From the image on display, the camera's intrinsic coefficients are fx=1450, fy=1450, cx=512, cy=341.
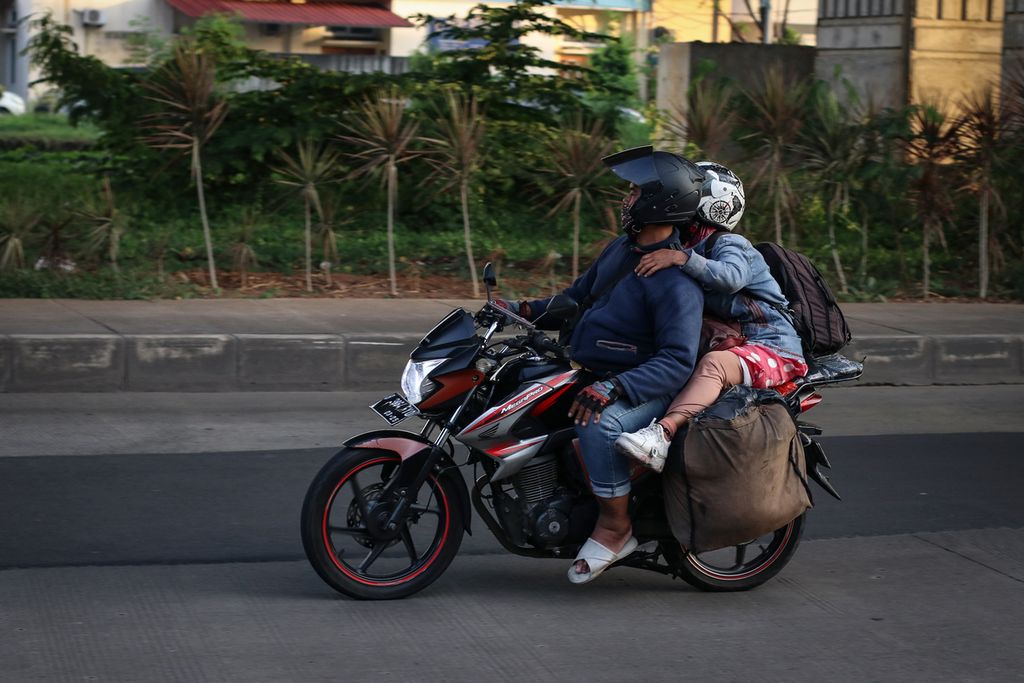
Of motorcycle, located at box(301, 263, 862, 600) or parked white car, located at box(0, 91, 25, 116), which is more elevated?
parked white car, located at box(0, 91, 25, 116)

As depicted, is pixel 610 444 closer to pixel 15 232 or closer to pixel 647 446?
pixel 647 446

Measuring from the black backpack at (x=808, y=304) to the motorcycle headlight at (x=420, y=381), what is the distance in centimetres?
101

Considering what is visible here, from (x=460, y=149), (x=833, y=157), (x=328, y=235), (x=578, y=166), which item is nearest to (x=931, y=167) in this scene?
(x=833, y=157)

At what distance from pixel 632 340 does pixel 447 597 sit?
1073mm

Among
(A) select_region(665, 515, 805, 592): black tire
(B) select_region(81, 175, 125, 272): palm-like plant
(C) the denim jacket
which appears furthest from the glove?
(B) select_region(81, 175, 125, 272): palm-like plant

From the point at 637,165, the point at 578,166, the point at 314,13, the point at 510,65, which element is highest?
the point at 314,13

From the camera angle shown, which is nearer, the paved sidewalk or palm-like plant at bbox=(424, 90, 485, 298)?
the paved sidewalk

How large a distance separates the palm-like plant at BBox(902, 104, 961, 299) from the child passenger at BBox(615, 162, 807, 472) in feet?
25.7

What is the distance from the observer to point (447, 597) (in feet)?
16.0

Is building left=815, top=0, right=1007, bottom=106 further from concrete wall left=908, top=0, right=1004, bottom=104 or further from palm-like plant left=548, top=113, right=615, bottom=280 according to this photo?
palm-like plant left=548, top=113, right=615, bottom=280

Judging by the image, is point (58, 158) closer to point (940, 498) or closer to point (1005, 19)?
point (1005, 19)

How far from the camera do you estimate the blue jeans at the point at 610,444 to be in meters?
4.62

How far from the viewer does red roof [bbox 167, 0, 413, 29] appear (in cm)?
3950

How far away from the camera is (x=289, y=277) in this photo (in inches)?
467
